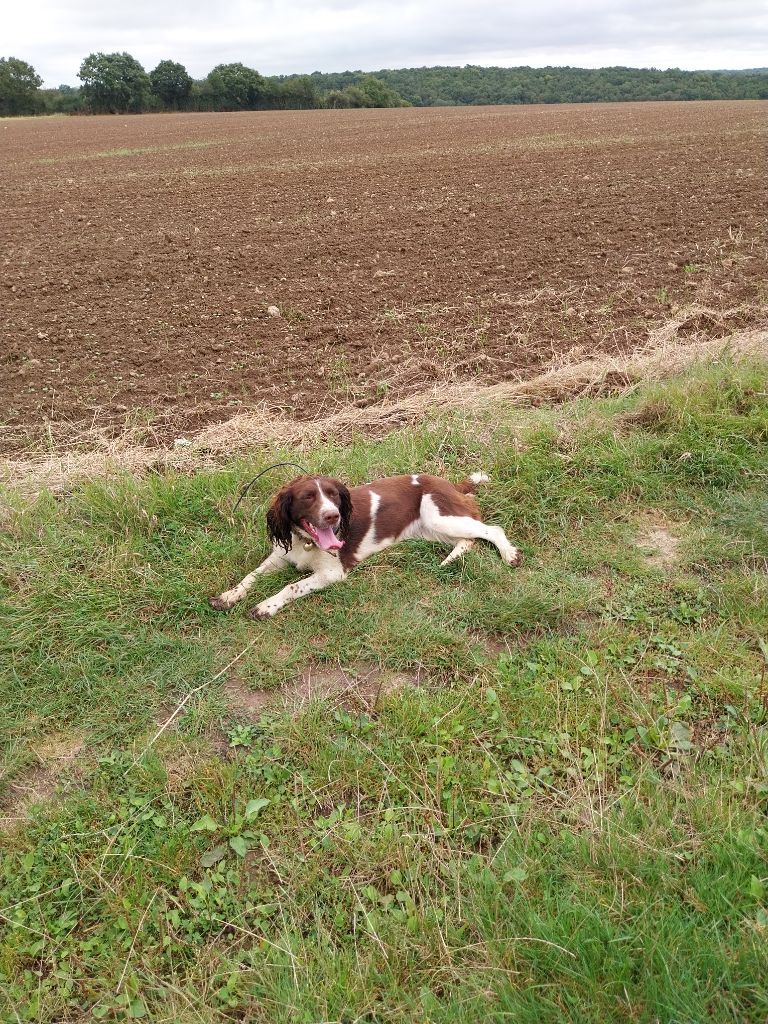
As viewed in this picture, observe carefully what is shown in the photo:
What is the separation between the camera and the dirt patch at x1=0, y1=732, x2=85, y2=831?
2756 millimetres

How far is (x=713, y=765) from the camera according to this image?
2.65 metres

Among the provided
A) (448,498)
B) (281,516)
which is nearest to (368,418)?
(448,498)

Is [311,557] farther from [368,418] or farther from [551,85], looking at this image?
[551,85]

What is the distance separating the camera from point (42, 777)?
294cm

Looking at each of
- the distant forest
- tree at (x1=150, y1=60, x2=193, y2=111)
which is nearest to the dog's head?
tree at (x1=150, y1=60, x2=193, y2=111)

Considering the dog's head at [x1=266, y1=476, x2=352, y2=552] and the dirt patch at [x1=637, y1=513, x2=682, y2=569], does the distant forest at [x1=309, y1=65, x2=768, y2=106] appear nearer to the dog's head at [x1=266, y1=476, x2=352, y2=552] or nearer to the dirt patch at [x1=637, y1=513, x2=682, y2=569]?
the dirt patch at [x1=637, y1=513, x2=682, y2=569]

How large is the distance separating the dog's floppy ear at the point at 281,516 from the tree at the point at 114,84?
85326 millimetres

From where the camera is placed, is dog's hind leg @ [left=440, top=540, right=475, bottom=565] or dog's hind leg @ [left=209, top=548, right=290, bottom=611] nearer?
dog's hind leg @ [left=209, top=548, right=290, bottom=611]

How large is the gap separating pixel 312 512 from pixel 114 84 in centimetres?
8580

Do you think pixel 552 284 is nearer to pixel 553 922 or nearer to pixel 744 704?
pixel 744 704

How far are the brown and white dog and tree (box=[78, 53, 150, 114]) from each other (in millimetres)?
85171

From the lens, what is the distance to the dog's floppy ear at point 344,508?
155 inches

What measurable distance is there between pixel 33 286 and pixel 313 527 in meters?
9.48

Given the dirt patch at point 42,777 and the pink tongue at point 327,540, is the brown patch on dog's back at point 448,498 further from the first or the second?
the dirt patch at point 42,777
